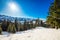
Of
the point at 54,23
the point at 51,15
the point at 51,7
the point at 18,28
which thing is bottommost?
the point at 18,28

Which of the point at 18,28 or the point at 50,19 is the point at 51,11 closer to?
the point at 50,19

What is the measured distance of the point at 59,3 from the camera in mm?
20250

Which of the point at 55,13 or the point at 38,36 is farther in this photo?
the point at 55,13

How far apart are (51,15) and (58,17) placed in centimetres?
174

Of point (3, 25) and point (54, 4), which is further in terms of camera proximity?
point (3, 25)

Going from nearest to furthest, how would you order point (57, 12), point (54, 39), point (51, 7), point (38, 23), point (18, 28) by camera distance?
point (54, 39)
point (57, 12)
point (51, 7)
point (18, 28)
point (38, 23)

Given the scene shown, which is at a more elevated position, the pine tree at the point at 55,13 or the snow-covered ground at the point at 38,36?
the pine tree at the point at 55,13

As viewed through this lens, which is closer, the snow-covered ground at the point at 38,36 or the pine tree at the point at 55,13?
the snow-covered ground at the point at 38,36

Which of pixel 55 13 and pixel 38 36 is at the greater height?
pixel 55 13

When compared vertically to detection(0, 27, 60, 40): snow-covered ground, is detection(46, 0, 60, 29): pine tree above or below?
above

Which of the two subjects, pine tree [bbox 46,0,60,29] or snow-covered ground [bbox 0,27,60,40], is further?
pine tree [bbox 46,0,60,29]

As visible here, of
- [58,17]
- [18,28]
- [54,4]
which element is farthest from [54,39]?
[18,28]

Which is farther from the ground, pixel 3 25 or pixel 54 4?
pixel 54 4

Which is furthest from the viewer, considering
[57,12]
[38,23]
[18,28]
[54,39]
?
[38,23]
